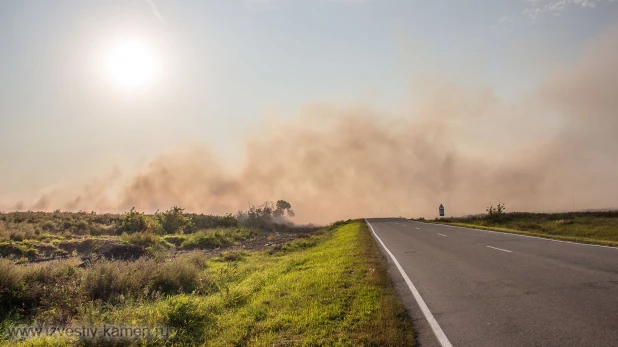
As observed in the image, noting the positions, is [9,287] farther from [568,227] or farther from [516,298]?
[568,227]

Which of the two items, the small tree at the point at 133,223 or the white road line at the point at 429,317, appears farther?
the small tree at the point at 133,223

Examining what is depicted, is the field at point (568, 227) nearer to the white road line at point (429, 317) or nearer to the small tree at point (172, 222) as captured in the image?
the white road line at point (429, 317)

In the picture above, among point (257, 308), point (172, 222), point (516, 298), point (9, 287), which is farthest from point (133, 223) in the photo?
point (516, 298)

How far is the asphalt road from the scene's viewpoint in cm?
525

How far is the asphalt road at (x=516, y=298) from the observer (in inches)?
207

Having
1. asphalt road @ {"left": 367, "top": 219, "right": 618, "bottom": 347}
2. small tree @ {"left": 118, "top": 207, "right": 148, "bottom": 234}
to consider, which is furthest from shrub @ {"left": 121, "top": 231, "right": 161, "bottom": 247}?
asphalt road @ {"left": 367, "top": 219, "right": 618, "bottom": 347}

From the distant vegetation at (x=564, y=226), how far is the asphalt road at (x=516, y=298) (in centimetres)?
766

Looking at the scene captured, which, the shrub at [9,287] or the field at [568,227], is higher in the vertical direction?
the field at [568,227]

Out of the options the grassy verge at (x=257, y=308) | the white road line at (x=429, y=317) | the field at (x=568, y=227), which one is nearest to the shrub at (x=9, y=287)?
the grassy verge at (x=257, y=308)

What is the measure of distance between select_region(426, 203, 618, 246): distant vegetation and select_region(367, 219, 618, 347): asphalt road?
7657 millimetres

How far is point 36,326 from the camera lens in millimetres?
7812

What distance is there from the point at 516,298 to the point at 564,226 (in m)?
24.9

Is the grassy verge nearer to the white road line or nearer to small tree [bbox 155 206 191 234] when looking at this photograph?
the white road line

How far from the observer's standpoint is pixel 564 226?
2748 centimetres
